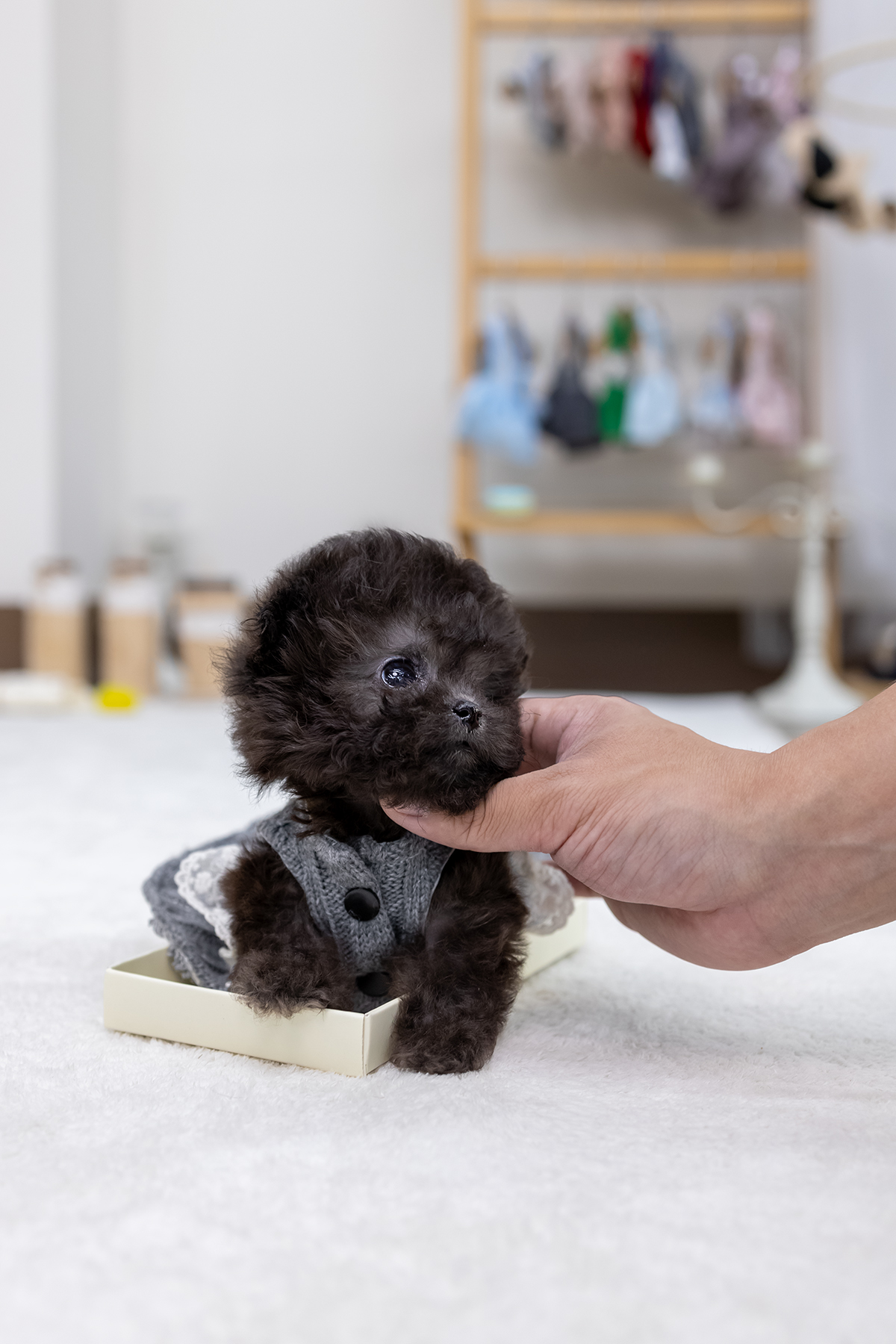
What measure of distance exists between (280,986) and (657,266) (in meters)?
2.91

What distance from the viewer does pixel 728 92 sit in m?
3.14

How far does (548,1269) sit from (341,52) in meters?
3.86

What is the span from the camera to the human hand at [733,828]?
800 mm

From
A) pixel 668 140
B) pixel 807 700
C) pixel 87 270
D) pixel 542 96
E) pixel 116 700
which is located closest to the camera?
pixel 807 700

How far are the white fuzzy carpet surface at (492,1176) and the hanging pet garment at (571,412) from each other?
2.27 metres

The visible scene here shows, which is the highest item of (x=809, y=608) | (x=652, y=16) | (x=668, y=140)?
(x=652, y=16)

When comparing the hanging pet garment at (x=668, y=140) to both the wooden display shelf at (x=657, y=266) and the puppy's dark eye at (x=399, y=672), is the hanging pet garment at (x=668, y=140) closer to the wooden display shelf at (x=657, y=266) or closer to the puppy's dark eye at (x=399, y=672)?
the wooden display shelf at (x=657, y=266)

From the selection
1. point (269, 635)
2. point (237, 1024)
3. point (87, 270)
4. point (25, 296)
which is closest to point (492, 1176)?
point (237, 1024)

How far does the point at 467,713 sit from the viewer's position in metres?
0.78

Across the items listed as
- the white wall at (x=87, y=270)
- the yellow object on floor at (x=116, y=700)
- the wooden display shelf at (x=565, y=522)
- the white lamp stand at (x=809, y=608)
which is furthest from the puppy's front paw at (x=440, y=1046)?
the white wall at (x=87, y=270)

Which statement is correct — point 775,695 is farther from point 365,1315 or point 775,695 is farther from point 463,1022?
point 365,1315

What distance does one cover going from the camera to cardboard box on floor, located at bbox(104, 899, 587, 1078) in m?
0.81

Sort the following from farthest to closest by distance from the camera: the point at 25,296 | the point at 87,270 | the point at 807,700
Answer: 1. the point at 87,270
2. the point at 25,296
3. the point at 807,700

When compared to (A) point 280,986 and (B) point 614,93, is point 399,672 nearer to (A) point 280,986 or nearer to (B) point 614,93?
(A) point 280,986
